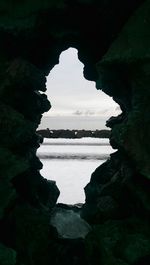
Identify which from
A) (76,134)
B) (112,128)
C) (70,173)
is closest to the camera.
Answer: (112,128)

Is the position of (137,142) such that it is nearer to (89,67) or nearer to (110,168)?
(110,168)

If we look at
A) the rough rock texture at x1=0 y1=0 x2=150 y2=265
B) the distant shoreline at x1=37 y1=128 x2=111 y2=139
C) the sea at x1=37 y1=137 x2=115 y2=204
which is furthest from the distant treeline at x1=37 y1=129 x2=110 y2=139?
the rough rock texture at x1=0 y1=0 x2=150 y2=265

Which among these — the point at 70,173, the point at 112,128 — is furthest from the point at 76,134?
the point at 112,128

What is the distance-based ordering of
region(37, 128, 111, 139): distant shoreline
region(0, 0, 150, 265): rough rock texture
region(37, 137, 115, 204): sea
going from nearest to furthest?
region(0, 0, 150, 265): rough rock texture → region(37, 137, 115, 204): sea → region(37, 128, 111, 139): distant shoreline

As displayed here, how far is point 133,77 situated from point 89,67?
4.06 metres

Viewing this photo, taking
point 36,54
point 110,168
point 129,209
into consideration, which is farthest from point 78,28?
point 129,209

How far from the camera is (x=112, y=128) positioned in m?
10.6

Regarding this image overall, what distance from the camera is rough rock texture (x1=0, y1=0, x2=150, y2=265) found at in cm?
959

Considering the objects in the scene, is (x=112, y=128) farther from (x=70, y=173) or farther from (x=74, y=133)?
(x=74, y=133)

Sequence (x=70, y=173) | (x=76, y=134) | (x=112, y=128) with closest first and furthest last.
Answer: (x=112, y=128) < (x=70, y=173) < (x=76, y=134)

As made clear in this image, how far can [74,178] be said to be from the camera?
2153 cm

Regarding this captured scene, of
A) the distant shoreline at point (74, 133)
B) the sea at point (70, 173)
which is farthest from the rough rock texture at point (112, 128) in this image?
the distant shoreline at point (74, 133)

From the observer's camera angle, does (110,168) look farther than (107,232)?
Yes

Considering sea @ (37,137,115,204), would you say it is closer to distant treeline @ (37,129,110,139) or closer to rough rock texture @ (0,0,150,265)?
rough rock texture @ (0,0,150,265)
